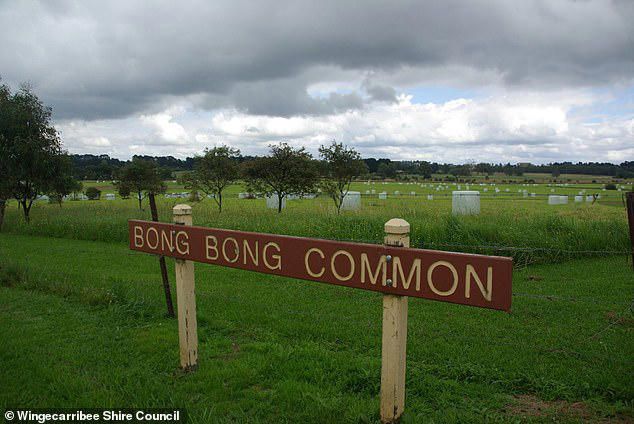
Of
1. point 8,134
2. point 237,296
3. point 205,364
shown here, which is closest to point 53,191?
point 8,134

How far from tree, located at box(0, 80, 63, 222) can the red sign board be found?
67.2 feet

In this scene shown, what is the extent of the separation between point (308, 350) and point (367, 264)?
2348mm

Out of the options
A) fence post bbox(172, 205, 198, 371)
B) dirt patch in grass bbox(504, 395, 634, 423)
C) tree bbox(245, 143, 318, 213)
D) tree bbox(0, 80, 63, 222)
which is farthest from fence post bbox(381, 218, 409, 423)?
tree bbox(0, 80, 63, 222)

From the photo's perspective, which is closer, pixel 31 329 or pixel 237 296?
pixel 31 329

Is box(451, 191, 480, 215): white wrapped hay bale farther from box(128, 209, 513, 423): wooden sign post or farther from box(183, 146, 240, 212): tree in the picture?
A: box(128, 209, 513, 423): wooden sign post

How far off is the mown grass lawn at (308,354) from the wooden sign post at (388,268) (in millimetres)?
658

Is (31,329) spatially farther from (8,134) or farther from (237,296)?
(8,134)

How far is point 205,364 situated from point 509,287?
324 cm

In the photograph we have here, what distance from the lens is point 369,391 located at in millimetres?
4090

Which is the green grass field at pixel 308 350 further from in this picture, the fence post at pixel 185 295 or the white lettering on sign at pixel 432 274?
the white lettering on sign at pixel 432 274

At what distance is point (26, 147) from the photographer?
813 inches

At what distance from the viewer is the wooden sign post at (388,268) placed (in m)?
2.62

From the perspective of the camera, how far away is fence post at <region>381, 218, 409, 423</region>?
2930 millimetres

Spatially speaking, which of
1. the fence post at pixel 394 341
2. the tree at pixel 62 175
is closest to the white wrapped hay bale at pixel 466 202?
the tree at pixel 62 175
